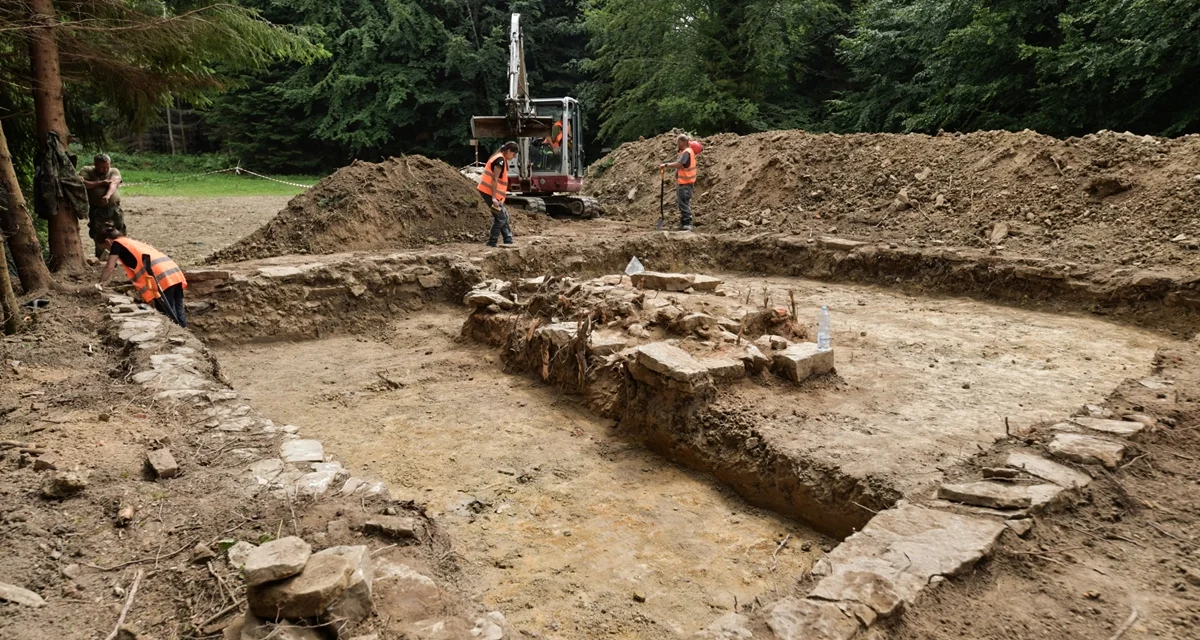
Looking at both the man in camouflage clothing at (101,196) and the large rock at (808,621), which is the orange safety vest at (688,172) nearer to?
the man in camouflage clothing at (101,196)

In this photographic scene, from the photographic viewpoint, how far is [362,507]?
10.2 feet

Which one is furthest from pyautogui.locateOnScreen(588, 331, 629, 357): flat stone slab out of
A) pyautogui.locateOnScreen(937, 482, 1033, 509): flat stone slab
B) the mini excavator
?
the mini excavator

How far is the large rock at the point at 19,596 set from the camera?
2324mm

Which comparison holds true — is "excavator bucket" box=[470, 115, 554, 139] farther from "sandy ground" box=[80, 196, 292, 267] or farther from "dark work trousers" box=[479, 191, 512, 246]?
"sandy ground" box=[80, 196, 292, 267]

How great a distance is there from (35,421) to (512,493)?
8.64 ft

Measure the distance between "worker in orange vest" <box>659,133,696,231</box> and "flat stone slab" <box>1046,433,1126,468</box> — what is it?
8638mm

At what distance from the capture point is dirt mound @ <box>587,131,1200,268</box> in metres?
9.01

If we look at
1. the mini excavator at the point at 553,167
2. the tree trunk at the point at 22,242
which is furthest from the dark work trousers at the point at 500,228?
the tree trunk at the point at 22,242

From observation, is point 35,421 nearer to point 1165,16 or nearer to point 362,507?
point 362,507

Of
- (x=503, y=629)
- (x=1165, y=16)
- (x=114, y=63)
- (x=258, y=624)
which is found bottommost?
(x=503, y=629)

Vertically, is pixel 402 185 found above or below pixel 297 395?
above

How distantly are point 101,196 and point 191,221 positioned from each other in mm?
5901

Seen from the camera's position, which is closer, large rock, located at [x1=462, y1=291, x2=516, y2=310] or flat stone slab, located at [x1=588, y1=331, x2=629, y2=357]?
flat stone slab, located at [x1=588, y1=331, x2=629, y2=357]

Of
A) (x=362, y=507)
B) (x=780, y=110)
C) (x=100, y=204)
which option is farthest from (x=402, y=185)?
(x=780, y=110)
